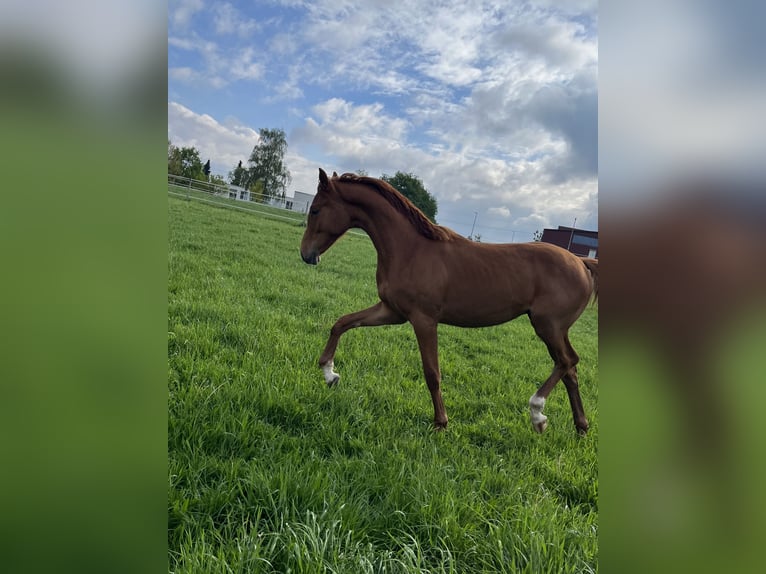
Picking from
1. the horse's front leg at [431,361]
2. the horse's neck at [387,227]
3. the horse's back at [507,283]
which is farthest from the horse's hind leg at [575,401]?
the horse's neck at [387,227]

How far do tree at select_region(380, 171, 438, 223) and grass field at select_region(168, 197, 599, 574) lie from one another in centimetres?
152

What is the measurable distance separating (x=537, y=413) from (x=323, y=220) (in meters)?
2.09

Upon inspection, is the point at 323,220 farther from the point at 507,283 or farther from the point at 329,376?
the point at 507,283

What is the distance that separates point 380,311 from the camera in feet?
11.1

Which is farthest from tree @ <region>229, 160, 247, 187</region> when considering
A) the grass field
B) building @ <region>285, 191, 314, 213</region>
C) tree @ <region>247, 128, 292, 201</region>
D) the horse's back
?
the horse's back

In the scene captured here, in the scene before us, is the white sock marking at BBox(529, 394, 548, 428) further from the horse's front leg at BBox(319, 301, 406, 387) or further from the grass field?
the horse's front leg at BBox(319, 301, 406, 387)

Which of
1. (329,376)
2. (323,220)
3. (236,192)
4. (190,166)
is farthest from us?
(236,192)

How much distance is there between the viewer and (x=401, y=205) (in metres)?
3.08

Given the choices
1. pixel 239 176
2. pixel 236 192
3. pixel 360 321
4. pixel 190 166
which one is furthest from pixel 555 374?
pixel 239 176

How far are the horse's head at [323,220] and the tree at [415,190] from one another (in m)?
1.15

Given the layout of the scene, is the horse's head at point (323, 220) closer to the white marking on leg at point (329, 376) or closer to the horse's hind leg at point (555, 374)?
the white marking on leg at point (329, 376)

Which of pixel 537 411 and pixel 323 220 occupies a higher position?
pixel 323 220
